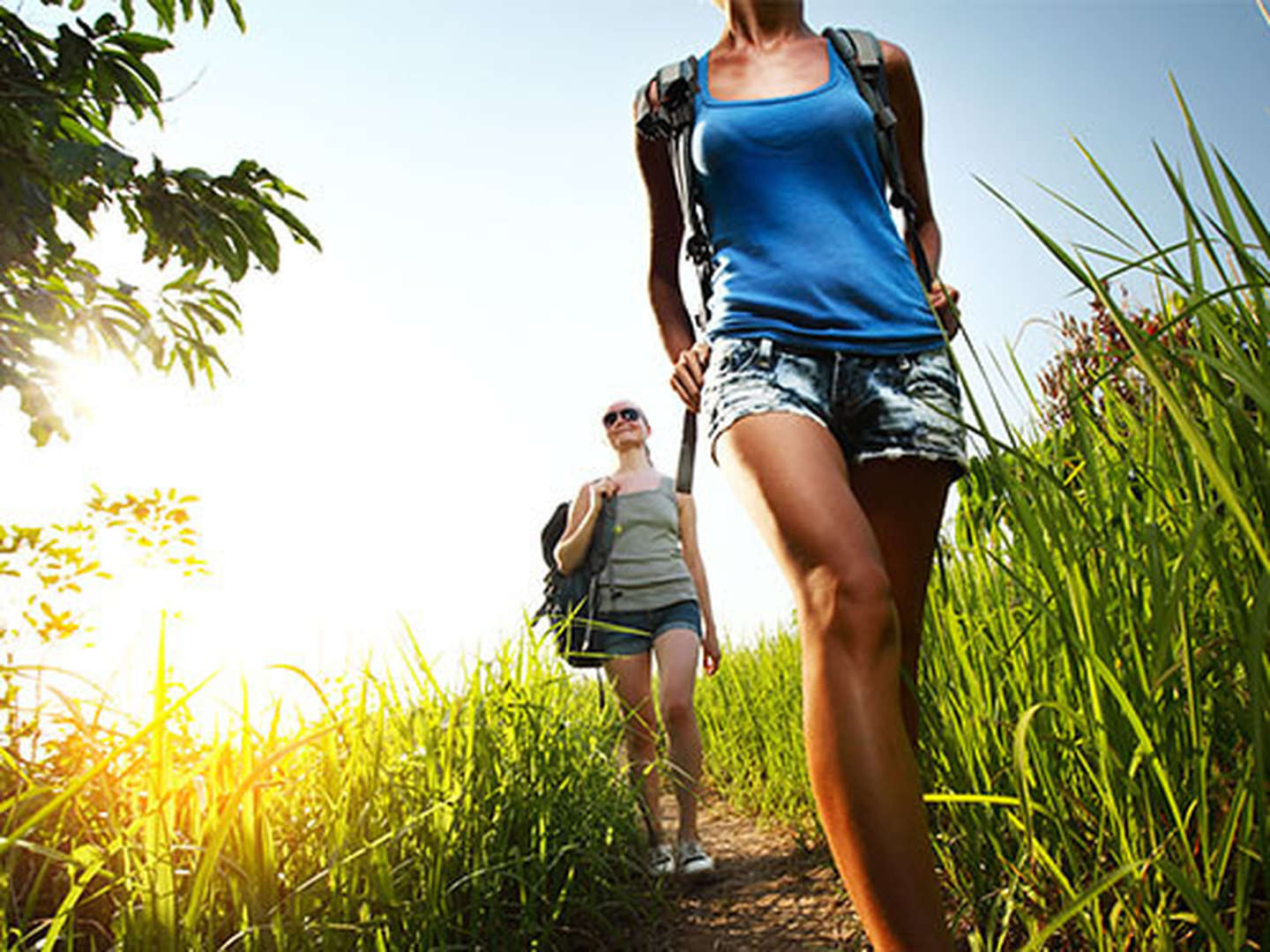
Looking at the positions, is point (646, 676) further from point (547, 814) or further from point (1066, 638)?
point (1066, 638)

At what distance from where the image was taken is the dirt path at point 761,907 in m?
2.25

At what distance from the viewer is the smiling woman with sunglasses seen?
3502 mm

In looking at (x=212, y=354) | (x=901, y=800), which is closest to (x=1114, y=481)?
(x=901, y=800)

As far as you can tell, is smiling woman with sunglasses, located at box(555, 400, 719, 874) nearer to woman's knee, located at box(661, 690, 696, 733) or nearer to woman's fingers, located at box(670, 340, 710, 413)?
woman's knee, located at box(661, 690, 696, 733)

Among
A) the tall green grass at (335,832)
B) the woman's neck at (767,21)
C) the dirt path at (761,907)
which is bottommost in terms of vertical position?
the dirt path at (761,907)

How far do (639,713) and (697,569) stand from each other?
794 millimetres

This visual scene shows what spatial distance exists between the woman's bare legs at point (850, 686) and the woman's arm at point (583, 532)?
2422 millimetres

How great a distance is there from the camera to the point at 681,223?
1.96 m

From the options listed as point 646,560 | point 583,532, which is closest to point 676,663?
point 646,560

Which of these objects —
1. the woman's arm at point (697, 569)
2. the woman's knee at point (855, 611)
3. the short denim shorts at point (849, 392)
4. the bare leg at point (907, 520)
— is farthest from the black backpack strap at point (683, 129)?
the woman's arm at point (697, 569)

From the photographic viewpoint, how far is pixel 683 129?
1.66 m

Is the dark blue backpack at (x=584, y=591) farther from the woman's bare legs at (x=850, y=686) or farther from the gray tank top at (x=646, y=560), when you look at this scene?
the woman's bare legs at (x=850, y=686)

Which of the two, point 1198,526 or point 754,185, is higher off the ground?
point 754,185

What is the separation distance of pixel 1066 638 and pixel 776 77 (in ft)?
3.88
